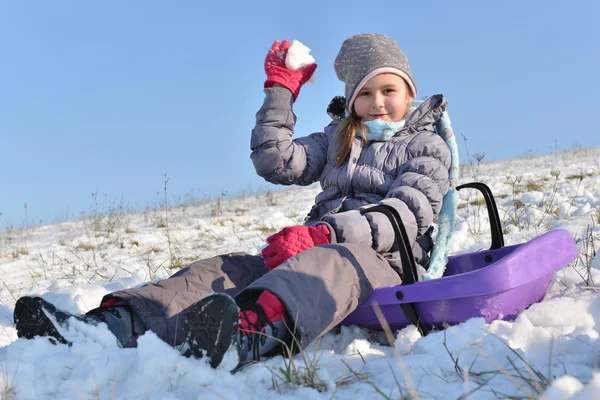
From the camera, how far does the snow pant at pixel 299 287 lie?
69.9 inches

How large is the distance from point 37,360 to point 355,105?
1929 millimetres

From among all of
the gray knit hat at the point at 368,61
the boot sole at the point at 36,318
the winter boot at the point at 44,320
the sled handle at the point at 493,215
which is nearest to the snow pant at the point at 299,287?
the winter boot at the point at 44,320

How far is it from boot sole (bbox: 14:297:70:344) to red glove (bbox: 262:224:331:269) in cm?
77

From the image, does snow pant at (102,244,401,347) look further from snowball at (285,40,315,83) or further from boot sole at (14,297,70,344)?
snowball at (285,40,315,83)

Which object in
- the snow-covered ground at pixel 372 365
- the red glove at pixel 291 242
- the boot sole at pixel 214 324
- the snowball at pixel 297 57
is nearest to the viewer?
the snow-covered ground at pixel 372 365

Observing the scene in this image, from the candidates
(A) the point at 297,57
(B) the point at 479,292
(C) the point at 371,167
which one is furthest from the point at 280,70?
(B) the point at 479,292

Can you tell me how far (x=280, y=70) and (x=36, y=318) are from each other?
5.55 feet

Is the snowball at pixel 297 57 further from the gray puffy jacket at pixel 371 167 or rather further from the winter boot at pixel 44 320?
A: the winter boot at pixel 44 320

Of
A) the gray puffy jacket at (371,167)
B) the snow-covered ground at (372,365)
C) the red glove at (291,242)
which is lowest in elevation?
the snow-covered ground at (372,365)

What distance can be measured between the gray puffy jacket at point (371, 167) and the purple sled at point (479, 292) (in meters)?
0.30

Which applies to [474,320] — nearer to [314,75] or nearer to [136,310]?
[136,310]

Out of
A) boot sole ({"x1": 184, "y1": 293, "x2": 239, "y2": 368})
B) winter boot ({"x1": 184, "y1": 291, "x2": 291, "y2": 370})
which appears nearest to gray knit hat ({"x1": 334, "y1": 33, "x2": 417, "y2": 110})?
winter boot ({"x1": 184, "y1": 291, "x2": 291, "y2": 370})

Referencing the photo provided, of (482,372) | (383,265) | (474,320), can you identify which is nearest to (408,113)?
(383,265)

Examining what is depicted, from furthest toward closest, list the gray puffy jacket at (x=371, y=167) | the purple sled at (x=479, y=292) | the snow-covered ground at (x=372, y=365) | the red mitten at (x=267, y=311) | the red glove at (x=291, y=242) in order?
the gray puffy jacket at (x=371, y=167), the red glove at (x=291, y=242), the purple sled at (x=479, y=292), the red mitten at (x=267, y=311), the snow-covered ground at (x=372, y=365)
